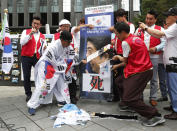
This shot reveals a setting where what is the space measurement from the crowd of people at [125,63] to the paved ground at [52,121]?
Answer: 0.15 metres

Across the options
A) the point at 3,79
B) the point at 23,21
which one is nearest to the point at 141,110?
the point at 3,79

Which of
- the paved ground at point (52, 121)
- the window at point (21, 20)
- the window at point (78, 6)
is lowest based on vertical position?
the paved ground at point (52, 121)

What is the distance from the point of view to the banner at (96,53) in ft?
12.1

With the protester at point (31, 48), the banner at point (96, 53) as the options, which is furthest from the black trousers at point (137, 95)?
the protester at point (31, 48)

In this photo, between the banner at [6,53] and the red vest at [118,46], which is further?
the banner at [6,53]

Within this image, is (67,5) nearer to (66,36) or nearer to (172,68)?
(66,36)

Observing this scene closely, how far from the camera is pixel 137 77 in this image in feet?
8.92

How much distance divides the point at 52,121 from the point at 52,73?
0.93 m

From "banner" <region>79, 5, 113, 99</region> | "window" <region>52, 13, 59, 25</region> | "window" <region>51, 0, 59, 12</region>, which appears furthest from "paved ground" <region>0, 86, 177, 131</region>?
"window" <region>51, 0, 59, 12</region>

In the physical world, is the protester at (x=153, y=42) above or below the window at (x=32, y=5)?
below

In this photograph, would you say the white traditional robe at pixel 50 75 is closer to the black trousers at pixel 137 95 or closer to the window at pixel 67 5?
the black trousers at pixel 137 95

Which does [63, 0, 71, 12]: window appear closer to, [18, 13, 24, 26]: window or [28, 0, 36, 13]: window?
[28, 0, 36, 13]: window

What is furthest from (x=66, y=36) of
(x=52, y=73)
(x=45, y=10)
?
(x=45, y=10)

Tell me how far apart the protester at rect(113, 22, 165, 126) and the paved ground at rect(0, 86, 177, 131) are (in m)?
0.22
